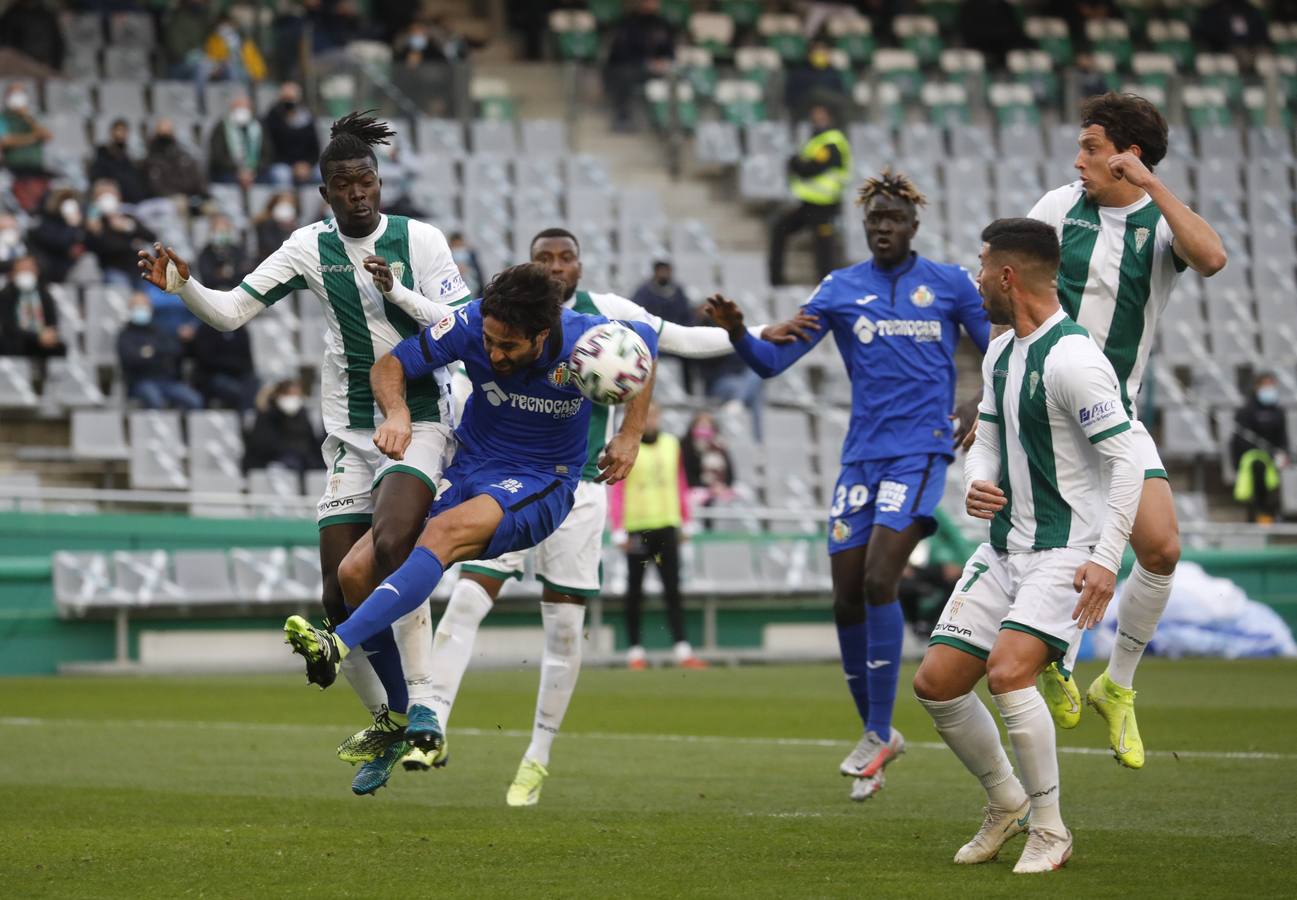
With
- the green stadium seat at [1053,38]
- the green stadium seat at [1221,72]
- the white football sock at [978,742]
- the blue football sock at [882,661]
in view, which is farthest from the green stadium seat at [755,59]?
the white football sock at [978,742]

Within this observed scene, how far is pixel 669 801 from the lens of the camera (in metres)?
8.66

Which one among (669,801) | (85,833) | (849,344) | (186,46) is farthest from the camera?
(186,46)

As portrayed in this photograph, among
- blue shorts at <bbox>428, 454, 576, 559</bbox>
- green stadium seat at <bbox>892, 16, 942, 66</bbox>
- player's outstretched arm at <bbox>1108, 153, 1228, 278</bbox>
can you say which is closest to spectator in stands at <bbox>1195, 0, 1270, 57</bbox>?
green stadium seat at <bbox>892, 16, 942, 66</bbox>

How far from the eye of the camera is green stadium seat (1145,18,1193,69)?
97.8ft

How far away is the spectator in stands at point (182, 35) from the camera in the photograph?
2303 centimetres

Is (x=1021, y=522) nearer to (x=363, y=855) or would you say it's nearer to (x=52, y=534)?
(x=363, y=855)

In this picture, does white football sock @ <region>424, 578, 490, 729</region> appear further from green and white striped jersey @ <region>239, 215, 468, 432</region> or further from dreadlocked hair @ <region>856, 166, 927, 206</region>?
dreadlocked hair @ <region>856, 166, 927, 206</region>

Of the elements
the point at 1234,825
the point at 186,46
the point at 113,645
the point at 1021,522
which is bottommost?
the point at 113,645

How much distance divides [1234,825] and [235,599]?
38.6 ft

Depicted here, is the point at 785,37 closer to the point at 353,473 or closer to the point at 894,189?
the point at 894,189

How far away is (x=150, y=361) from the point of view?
18703 mm

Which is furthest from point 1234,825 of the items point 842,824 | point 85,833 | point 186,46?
point 186,46

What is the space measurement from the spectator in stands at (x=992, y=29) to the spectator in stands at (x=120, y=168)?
1361 cm

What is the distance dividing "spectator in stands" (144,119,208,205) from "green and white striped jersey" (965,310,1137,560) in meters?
15.1
